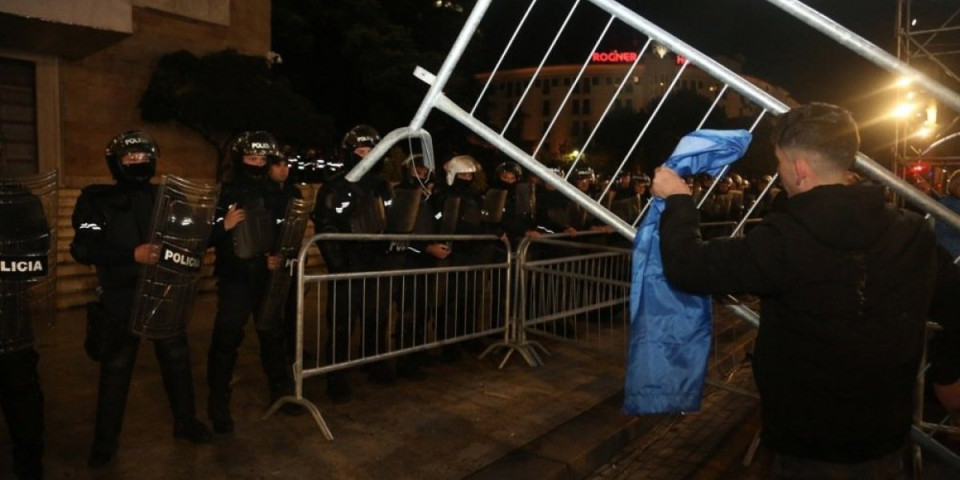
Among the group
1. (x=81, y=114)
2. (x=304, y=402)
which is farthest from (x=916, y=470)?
(x=81, y=114)

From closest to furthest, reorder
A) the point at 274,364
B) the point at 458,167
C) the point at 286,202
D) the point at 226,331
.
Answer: the point at 226,331, the point at 286,202, the point at 274,364, the point at 458,167

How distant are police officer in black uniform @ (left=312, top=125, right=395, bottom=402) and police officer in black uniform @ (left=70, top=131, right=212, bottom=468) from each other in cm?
159

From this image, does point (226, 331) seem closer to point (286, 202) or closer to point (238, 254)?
point (238, 254)

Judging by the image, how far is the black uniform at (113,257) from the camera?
14.0 feet

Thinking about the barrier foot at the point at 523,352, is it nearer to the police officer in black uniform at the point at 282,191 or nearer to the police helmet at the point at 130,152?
the police officer in black uniform at the point at 282,191

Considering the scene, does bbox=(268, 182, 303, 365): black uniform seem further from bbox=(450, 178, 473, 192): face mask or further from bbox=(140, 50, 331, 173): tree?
bbox=(140, 50, 331, 173): tree

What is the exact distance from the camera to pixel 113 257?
425 centimetres

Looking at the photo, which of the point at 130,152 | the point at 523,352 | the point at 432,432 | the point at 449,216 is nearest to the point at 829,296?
the point at 432,432

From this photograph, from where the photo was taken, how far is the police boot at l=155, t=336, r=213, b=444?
4625 mm

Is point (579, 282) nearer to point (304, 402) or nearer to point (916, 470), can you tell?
point (304, 402)

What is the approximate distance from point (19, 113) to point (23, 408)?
1360 centimetres

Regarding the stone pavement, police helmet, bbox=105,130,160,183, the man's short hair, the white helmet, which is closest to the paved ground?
the stone pavement

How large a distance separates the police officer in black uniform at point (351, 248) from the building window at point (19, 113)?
38.5 ft

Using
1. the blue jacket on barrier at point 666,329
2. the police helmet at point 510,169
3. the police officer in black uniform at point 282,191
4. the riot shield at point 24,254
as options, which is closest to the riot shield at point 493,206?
the police helmet at point 510,169
